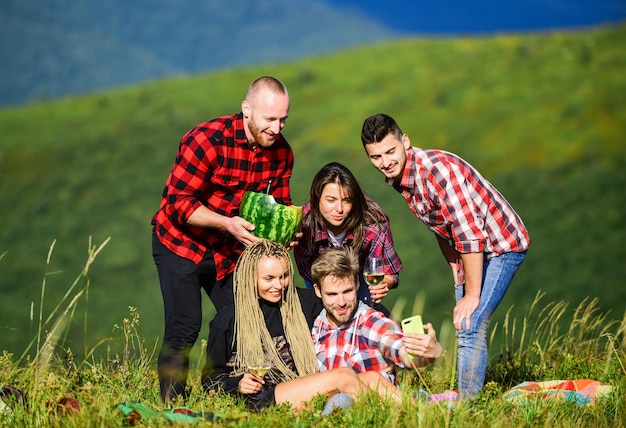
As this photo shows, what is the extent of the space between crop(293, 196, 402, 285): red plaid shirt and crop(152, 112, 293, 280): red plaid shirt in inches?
15.1

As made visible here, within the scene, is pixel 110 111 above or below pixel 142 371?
above

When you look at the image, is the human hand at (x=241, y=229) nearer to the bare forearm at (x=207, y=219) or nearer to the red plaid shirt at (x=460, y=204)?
the bare forearm at (x=207, y=219)

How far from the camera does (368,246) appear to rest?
244 inches

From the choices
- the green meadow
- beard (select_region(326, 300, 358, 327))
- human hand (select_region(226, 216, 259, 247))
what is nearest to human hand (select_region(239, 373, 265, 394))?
beard (select_region(326, 300, 358, 327))

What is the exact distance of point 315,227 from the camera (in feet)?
20.1

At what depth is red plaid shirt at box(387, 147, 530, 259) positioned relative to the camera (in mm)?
5422

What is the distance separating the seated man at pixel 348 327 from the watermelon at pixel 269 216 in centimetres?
33

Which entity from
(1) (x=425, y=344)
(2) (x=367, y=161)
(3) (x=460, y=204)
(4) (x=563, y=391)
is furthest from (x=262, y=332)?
(2) (x=367, y=161)

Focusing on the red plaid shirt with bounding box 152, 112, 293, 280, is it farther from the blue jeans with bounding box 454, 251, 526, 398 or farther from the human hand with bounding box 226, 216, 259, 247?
the blue jeans with bounding box 454, 251, 526, 398

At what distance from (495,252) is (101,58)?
487ft

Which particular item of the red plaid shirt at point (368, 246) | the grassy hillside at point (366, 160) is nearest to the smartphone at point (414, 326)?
the red plaid shirt at point (368, 246)

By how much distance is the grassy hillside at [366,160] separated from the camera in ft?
99.5

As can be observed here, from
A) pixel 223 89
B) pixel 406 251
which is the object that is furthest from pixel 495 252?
pixel 223 89

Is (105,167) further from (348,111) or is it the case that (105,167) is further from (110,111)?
(348,111)
